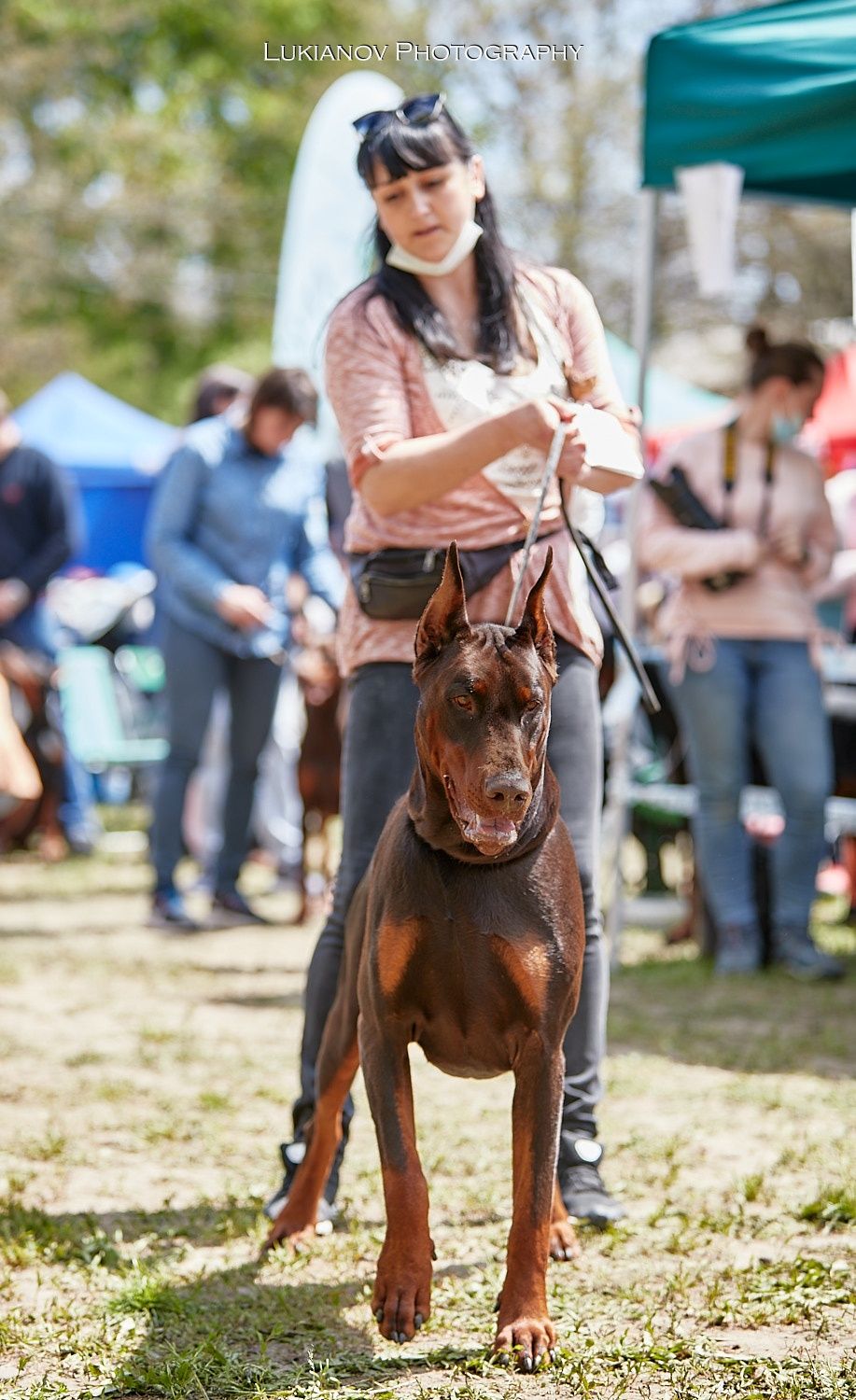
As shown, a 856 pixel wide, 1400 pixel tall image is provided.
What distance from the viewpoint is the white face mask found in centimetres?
364

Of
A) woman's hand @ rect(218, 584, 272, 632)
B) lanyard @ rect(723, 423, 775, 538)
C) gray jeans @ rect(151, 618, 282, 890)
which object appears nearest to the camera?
lanyard @ rect(723, 423, 775, 538)

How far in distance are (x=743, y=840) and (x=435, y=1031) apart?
472 cm

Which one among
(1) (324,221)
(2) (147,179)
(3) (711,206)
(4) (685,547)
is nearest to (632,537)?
A: (4) (685,547)

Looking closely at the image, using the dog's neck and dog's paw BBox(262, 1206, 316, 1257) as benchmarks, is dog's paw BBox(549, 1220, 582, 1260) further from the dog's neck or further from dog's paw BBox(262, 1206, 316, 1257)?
the dog's neck

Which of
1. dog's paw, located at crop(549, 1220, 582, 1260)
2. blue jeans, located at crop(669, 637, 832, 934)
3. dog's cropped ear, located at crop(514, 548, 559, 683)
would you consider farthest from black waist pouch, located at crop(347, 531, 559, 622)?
blue jeans, located at crop(669, 637, 832, 934)

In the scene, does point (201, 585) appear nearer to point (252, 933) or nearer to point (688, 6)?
point (252, 933)

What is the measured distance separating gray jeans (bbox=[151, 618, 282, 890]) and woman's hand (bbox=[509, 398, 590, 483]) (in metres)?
4.99

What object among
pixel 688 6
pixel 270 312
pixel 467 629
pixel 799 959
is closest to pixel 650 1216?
pixel 467 629

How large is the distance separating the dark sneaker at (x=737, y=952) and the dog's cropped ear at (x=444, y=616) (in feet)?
15.6

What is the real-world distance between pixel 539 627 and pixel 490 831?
1.37ft

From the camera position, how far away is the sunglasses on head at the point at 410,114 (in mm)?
3555

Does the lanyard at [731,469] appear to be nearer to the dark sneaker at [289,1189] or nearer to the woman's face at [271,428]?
the woman's face at [271,428]

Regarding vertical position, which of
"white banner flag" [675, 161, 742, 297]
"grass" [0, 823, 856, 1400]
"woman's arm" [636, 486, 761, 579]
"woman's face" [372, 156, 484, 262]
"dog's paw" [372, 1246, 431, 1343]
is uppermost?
"white banner flag" [675, 161, 742, 297]

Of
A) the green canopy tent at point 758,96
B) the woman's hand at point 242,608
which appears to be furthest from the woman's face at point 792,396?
the woman's hand at point 242,608
